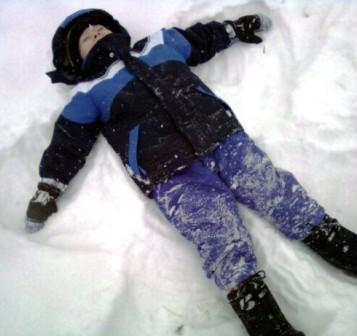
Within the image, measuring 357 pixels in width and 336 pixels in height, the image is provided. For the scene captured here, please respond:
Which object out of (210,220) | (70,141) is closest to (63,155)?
(70,141)

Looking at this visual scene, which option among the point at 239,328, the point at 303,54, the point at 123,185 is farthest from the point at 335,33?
the point at 239,328

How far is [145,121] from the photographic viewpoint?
1.48 meters

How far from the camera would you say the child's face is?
66.3 inches

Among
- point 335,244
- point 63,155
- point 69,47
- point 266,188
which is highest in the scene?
point 69,47

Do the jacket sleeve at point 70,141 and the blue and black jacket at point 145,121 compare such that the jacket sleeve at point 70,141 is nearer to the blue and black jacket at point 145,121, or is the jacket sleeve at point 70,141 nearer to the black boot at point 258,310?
the blue and black jacket at point 145,121

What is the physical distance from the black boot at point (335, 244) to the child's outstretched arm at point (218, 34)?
2.66 ft

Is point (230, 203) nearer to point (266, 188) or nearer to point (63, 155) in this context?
point (266, 188)

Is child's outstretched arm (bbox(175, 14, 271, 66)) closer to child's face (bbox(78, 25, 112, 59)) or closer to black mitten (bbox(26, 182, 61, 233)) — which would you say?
child's face (bbox(78, 25, 112, 59))

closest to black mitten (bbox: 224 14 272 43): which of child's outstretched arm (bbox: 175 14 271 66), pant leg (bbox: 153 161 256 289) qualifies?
child's outstretched arm (bbox: 175 14 271 66)

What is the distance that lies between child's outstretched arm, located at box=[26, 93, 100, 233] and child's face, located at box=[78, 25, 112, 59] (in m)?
0.22

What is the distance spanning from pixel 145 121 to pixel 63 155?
34 cm

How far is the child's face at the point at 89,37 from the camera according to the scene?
5.52ft

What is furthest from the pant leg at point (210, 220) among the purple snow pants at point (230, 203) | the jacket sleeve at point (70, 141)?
the jacket sleeve at point (70, 141)

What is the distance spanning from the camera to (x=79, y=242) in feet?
5.01
